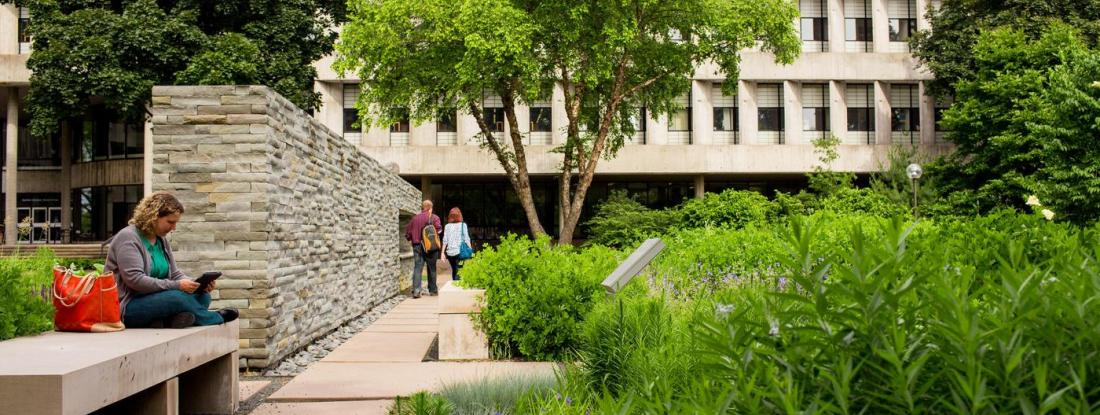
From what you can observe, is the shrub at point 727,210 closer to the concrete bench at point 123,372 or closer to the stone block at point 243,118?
the stone block at point 243,118

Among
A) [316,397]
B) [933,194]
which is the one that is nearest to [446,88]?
[316,397]

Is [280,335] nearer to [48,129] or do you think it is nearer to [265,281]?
[265,281]

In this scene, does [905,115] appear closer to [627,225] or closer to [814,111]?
[814,111]

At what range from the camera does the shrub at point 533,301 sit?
23.7 feet

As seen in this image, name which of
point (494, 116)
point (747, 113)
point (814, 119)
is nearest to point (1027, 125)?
point (814, 119)

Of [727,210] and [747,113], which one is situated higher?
[747,113]

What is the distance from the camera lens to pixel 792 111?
35.2 meters

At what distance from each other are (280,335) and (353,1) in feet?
54.2

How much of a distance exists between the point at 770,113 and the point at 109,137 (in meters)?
32.2

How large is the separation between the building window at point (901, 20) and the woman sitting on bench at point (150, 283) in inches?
1408

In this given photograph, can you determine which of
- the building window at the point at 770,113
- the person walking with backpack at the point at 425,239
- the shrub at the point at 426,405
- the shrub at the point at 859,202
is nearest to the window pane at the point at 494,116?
the building window at the point at 770,113

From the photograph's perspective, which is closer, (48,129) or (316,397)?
(316,397)

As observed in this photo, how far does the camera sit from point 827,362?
186cm

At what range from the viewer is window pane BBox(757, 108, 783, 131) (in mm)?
35719
